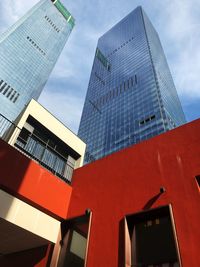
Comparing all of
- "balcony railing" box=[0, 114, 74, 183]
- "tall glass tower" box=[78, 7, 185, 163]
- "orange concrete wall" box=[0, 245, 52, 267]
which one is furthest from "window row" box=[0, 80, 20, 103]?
"orange concrete wall" box=[0, 245, 52, 267]

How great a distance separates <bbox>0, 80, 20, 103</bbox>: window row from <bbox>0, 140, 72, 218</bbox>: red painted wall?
276 ft

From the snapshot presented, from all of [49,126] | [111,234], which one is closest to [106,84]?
[49,126]

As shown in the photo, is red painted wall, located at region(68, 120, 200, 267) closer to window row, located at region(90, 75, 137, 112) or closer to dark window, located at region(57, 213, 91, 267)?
dark window, located at region(57, 213, 91, 267)

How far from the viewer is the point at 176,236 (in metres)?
4.98

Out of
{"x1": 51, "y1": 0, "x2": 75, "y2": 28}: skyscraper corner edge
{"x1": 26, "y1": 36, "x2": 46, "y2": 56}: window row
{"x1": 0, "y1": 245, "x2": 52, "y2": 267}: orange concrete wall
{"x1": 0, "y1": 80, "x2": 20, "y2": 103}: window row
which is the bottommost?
{"x1": 0, "y1": 245, "x2": 52, "y2": 267}: orange concrete wall

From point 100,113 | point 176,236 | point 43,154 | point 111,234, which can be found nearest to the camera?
point 176,236

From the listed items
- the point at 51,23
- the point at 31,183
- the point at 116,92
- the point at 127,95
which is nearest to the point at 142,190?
the point at 31,183

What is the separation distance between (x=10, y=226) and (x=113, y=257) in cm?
308

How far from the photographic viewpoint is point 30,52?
104312mm

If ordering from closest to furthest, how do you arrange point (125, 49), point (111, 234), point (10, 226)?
point (111, 234), point (10, 226), point (125, 49)

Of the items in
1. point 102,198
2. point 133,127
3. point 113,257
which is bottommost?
point 113,257

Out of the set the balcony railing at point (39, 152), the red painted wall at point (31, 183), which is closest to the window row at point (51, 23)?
the balcony railing at point (39, 152)

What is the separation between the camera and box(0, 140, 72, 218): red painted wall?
6.56 meters

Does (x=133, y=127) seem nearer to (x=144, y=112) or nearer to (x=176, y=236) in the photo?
(x=144, y=112)
